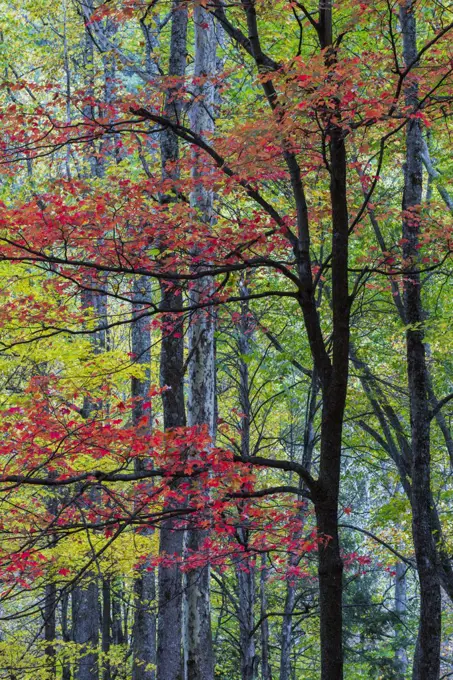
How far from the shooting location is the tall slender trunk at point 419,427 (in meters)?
7.66

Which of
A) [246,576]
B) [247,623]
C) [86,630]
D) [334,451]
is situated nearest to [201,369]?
[334,451]

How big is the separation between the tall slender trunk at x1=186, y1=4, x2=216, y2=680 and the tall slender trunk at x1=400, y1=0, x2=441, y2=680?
2.28 metres

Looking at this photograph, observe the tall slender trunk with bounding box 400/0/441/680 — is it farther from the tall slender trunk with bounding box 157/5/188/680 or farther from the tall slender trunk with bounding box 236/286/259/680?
the tall slender trunk with bounding box 157/5/188/680

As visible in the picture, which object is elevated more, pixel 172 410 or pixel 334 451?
pixel 172 410

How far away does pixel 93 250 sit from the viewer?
5.98m

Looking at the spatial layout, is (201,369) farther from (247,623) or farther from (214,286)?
(247,623)

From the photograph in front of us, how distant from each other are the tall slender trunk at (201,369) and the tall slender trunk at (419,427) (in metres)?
2.28

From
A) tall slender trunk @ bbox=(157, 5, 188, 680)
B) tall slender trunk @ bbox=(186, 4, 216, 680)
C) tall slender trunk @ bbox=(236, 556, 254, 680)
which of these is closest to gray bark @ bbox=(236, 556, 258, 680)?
tall slender trunk @ bbox=(236, 556, 254, 680)

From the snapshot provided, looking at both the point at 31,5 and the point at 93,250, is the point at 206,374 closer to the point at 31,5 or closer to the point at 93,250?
the point at 93,250

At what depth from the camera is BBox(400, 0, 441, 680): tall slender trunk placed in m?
7.66

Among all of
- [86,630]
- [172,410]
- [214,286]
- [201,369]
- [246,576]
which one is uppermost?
[214,286]

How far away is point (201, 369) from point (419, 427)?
298 centimetres

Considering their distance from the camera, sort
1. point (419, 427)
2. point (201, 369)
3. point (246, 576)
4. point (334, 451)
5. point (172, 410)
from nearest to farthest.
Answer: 1. point (334, 451)
2. point (201, 369)
3. point (419, 427)
4. point (172, 410)
5. point (246, 576)

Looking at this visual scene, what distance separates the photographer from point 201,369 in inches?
277
